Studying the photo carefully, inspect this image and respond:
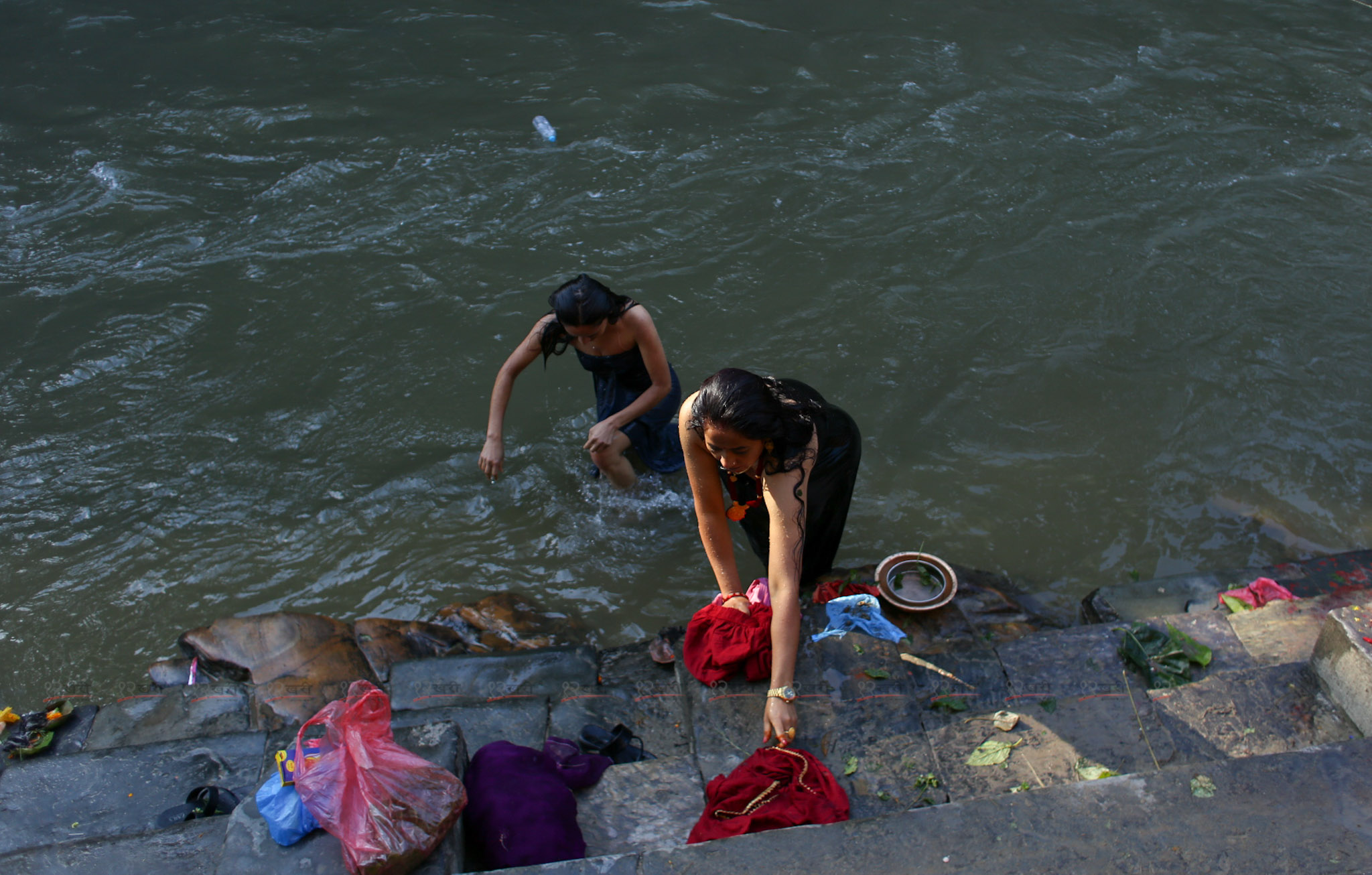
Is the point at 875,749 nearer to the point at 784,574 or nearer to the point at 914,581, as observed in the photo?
the point at 784,574

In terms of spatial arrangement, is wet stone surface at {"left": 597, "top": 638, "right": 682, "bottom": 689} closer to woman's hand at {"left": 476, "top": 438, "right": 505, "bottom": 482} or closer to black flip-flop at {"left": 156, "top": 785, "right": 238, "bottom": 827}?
woman's hand at {"left": 476, "top": 438, "right": 505, "bottom": 482}

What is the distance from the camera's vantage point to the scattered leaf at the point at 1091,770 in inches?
121

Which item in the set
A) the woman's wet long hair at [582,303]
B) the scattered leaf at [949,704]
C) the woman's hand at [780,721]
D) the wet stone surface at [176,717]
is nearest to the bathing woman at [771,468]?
the woman's hand at [780,721]

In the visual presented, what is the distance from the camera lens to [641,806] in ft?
10.5

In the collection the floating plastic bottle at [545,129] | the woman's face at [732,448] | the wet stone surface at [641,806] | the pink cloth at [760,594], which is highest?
the woman's face at [732,448]

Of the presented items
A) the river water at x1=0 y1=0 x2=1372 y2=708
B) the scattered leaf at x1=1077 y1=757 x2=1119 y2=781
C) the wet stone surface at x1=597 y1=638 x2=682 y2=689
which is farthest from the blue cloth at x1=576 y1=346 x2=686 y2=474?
the scattered leaf at x1=1077 y1=757 x2=1119 y2=781

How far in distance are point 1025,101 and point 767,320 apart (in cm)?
468

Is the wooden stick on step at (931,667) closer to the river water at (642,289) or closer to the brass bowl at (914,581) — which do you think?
the brass bowl at (914,581)

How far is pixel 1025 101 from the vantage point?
9.55 metres

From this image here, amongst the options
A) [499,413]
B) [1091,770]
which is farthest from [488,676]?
[1091,770]

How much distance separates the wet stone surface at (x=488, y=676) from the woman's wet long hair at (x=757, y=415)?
57.9 inches

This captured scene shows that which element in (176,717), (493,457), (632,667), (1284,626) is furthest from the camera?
(493,457)

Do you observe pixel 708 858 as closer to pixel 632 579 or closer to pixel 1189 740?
pixel 1189 740

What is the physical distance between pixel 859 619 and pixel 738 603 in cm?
61
